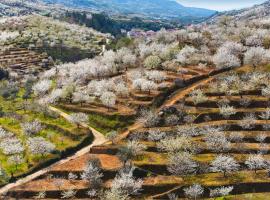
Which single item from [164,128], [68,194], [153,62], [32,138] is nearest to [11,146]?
[32,138]

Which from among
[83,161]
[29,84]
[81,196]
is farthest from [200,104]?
[29,84]

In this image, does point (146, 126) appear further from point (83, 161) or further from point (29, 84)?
point (29, 84)

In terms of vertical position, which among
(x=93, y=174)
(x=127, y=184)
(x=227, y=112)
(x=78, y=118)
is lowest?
(x=93, y=174)

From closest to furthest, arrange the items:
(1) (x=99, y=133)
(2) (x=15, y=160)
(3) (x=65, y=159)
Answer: (2) (x=15, y=160) → (3) (x=65, y=159) → (1) (x=99, y=133)

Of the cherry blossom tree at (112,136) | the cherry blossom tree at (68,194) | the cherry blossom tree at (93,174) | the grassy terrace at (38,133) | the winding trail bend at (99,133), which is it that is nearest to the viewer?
the cherry blossom tree at (68,194)

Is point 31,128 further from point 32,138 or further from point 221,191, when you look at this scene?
point 221,191

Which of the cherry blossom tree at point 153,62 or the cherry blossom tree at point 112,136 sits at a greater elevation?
the cherry blossom tree at point 153,62

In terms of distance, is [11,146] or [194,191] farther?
[11,146]

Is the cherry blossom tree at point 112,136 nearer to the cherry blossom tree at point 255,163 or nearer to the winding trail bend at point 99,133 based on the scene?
the winding trail bend at point 99,133

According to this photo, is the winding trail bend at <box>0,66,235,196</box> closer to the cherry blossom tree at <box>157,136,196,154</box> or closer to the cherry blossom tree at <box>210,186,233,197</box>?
the cherry blossom tree at <box>157,136,196,154</box>

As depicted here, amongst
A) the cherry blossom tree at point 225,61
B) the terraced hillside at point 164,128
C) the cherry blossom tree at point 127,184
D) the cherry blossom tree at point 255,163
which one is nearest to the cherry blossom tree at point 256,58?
the terraced hillside at point 164,128

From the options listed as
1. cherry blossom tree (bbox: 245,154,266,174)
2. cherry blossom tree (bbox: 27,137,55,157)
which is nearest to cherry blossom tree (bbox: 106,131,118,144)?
cherry blossom tree (bbox: 27,137,55,157)
